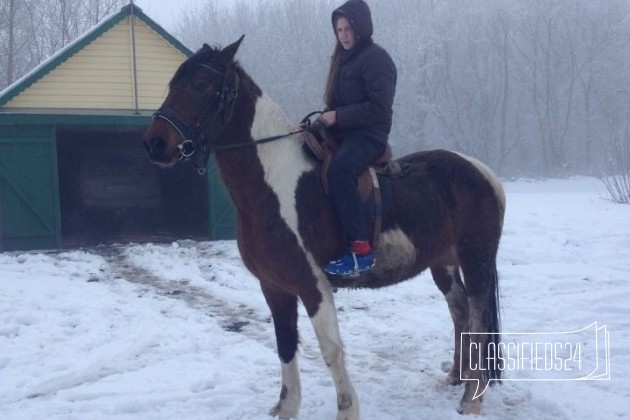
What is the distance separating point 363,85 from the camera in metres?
4.32

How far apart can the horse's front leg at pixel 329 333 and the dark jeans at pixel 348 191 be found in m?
0.40

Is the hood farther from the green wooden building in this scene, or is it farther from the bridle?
the green wooden building

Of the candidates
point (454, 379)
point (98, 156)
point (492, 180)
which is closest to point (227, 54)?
point (492, 180)

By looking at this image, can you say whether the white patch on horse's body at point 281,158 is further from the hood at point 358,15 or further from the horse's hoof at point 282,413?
the horse's hoof at point 282,413

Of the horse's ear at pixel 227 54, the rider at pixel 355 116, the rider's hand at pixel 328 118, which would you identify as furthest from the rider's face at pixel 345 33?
the horse's ear at pixel 227 54

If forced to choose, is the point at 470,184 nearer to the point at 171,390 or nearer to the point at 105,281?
the point at 171,390

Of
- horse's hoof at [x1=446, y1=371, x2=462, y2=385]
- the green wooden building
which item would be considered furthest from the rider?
the green wooden building

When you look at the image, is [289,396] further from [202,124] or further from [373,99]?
[373,99]

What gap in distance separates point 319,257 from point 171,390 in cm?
195

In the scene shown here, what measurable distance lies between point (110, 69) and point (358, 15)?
1082cm

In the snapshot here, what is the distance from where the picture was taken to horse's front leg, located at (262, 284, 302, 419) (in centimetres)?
450

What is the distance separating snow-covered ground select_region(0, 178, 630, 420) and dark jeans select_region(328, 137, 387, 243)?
1491 mm

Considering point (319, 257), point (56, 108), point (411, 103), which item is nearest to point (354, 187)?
point (319, 257)

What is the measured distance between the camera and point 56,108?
13.2m
